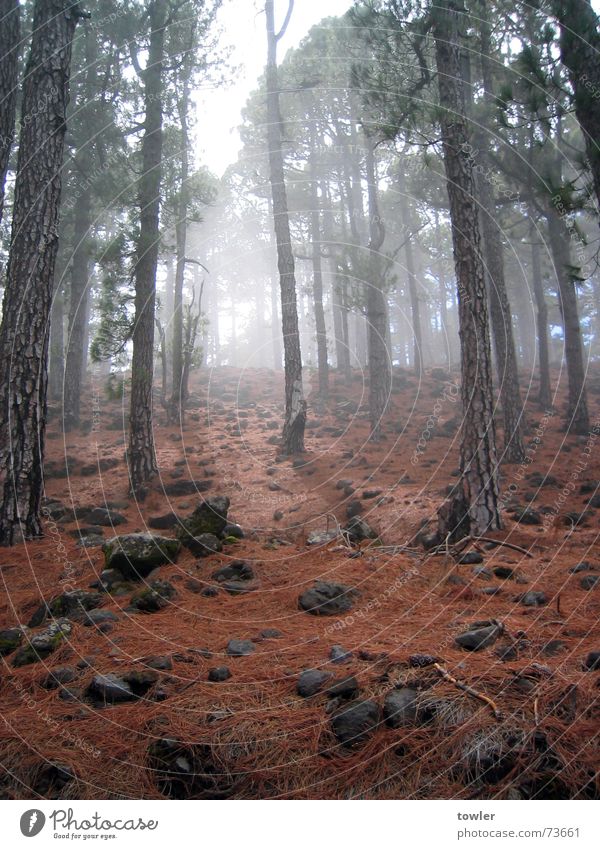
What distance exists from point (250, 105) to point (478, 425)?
18.8 meters

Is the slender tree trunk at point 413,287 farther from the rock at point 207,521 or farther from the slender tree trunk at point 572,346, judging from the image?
the rock at point 207,521

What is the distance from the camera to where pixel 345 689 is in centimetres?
296

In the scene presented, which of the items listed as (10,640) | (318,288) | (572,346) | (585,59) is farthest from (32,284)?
(318,288)

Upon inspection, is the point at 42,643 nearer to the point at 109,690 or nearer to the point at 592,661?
the point at 109,690

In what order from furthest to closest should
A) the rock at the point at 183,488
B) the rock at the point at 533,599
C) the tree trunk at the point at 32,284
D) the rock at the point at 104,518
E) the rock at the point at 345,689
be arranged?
the rock at the point at 183,488, the rock at the point at 104,518, the tree trunk at the point at 32,284, the rock at the point at 533,599, the rock at the point at 345,689

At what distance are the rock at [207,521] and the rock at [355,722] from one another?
4.06 metres

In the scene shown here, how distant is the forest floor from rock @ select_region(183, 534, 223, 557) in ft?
0.35

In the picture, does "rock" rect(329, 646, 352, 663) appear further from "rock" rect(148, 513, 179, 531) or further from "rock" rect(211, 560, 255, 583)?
"rock" rect(148, 513, 179, 531)

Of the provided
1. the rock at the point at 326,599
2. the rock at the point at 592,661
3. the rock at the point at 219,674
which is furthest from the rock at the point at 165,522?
the rock at the point at 592,661

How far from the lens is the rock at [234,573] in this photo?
5477 millimetres

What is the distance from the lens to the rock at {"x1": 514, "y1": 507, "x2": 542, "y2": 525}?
7.31m

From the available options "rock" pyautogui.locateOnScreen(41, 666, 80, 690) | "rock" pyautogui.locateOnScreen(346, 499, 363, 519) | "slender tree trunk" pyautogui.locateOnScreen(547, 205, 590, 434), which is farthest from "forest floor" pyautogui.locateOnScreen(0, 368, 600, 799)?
"slender tree trunk" pyautogui.locateOnScreen(547, 205, 590, 434)

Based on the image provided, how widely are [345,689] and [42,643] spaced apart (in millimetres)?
2221

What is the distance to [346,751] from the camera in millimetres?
2576
